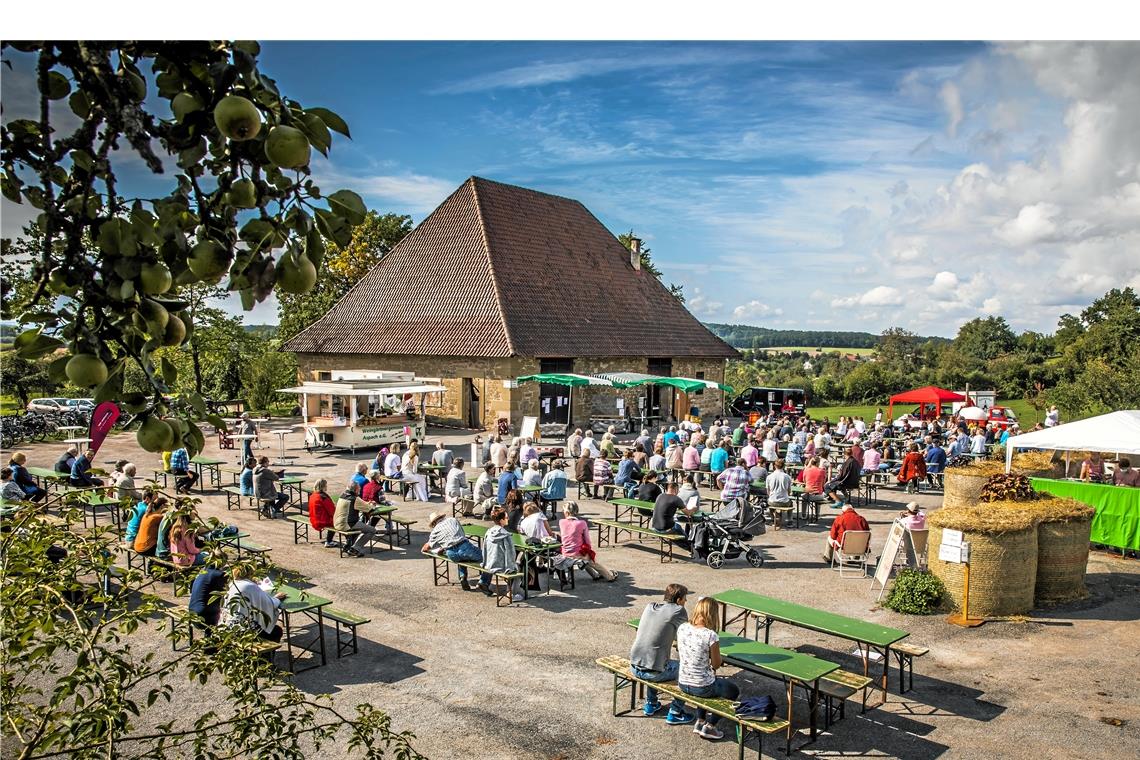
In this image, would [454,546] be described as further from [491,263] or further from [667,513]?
[491,263]

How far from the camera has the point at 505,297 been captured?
32.4 metres

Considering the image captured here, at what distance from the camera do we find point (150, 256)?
1510mm

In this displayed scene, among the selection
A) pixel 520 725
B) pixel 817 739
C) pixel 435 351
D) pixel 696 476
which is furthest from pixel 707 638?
pixel 435 351

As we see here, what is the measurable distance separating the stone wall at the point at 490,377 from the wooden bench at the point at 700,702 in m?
22.1

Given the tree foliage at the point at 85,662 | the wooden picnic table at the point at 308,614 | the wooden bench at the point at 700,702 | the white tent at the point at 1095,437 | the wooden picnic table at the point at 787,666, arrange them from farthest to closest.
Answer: the white tent at the point at 1095,437, the wooden picnic table at the point at 308,614, the wooden picnic table at the point at 787,666, the wooden bench at the point at 700,702, the tree foliage at the point at 85,662

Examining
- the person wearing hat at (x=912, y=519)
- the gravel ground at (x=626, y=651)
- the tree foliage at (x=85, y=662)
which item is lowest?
the gravel ground at (x=626, y=651)

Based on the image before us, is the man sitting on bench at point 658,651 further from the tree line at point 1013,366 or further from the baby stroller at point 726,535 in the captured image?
the tree line at point 1013,366

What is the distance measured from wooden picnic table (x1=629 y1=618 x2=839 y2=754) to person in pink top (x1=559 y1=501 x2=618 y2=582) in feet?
12.4

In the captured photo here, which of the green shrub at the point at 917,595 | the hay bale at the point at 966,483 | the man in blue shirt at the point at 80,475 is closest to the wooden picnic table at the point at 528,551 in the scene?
the green shrub at the point at 917,595

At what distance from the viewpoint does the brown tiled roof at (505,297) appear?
31797 millimetres

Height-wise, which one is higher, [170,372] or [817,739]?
[170,372]

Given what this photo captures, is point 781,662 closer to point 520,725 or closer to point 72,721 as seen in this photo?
point 520,725

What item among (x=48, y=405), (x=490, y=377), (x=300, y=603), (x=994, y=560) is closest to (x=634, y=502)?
(x=994, y=560)

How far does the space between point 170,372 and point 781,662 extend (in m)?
6.81
